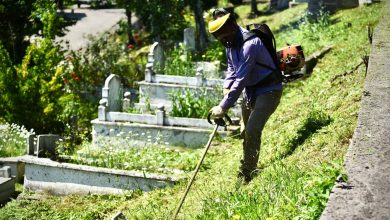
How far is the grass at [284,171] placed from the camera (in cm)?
423

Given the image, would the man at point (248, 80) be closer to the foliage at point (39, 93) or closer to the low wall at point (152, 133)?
the low wall at point (152, 133)

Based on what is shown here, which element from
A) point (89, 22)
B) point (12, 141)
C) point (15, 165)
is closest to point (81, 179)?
point (15, 165)

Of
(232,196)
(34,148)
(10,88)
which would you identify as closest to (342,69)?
(232,196)

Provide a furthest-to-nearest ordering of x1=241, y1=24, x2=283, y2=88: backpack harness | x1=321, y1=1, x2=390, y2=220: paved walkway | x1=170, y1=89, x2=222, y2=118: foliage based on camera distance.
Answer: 1. x1=170, y1=89, x2=222, y2=118: foliage
2. x1=241, y1=24, x2=283, y2=88: backpack harness
3. x1=321, y1=1, x2=390, y2=220: paved walkway

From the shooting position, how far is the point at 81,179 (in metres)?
9.52

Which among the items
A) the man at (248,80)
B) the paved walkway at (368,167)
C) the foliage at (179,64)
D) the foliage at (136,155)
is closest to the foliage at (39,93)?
the foliage at (136,155)

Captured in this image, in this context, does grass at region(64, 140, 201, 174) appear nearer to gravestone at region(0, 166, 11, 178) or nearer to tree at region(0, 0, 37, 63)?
gravestone at region(0, 166, 11, 178)

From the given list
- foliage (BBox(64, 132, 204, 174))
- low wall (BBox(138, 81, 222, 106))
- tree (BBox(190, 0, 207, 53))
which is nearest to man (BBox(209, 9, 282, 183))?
foliage (BBox(64, 132, 204, 174))

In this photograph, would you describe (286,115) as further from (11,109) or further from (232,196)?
(11,109)

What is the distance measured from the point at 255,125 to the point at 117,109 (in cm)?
664

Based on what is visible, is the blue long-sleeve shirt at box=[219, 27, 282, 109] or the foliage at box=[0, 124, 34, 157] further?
the foliage at box=[0, 124, 34, 157]

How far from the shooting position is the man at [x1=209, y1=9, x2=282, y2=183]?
5.83 m

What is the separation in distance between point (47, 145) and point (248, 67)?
571 centimetres

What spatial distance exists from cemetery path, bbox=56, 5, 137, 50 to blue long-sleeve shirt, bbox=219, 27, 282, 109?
20.1 metres
